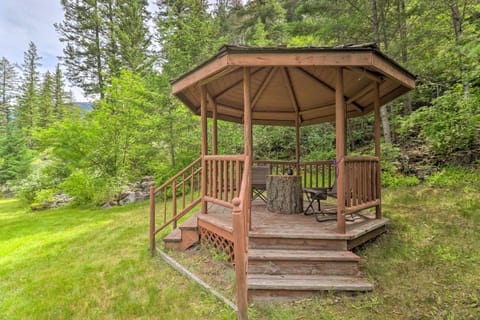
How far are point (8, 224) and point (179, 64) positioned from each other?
344 inches

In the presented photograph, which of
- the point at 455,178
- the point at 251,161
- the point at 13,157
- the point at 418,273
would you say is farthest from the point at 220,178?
the point at 13,157

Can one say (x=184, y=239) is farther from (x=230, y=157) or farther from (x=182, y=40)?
(x=182, y=40)

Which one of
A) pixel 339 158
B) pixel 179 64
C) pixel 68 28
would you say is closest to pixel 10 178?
pixel 68 28

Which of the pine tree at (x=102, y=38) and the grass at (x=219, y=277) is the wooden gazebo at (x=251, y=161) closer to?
the grass at (x=219, y=277)

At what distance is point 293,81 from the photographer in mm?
4668

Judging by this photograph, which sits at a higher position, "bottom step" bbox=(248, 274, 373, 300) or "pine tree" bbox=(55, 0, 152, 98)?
"pine tree" bbox=(55, 0, 152, 98)

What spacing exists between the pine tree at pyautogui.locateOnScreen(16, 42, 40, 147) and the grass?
25463mm

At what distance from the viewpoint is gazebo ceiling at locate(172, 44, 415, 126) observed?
279 centimetres

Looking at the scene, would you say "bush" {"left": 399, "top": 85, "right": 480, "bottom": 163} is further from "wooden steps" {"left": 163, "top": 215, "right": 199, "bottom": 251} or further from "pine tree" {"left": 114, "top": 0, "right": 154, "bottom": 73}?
"pine tree" {"left": 114, "top": 0, "right": 154, "bottom": 73}

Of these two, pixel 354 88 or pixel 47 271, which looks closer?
pixel 47 271

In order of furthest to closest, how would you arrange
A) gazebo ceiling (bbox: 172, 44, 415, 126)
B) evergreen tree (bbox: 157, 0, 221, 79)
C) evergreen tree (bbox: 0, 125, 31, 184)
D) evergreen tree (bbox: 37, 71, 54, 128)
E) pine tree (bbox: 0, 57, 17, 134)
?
pine tree (bbox: 0, 57, 17, 134)
evergreen tree (bbox: 37, 71, 54, 128)
evergreen tree (bbox: 0, 125, 31, 184)
evergreen tree (bbox: 157, 0, 221, 79)
gazebo ceiling (bbox: 172, 44, 415, 126)

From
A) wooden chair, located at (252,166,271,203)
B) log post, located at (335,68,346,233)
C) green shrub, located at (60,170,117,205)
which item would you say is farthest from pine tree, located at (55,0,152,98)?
log post, located at (335,68,346,233)

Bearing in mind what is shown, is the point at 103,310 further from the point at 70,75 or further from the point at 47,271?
the point at 70,75

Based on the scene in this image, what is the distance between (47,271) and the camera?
3.85 m
